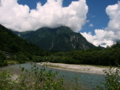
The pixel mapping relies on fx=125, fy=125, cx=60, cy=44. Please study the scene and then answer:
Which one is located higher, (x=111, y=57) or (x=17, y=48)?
(x=17, y=48)

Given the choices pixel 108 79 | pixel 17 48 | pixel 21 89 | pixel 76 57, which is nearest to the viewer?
pixel 21 89

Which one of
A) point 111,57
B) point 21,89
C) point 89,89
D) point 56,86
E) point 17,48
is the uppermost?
point 17,48

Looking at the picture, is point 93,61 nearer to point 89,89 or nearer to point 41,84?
point 89,89

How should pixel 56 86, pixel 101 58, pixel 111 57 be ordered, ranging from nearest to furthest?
pixel 56 86 < pixel 111 57 < pixel 101 58

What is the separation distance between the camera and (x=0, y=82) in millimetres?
6871

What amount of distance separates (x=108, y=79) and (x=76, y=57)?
107129 millimetres

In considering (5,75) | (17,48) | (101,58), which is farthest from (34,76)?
(17,48)

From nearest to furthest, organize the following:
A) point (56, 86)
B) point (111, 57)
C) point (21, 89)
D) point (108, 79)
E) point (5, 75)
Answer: point (56, 86) → point (21, 89) → point (108, 79) → point (5, 75) → point (111, 57)

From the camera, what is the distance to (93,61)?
319 ft

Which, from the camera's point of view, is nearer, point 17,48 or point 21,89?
point 21,89

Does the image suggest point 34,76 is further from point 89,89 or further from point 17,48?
point 17,48

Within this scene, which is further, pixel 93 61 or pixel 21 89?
pixel 93 61

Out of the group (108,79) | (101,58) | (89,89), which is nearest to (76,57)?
(101,58)

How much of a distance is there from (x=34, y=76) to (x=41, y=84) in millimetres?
473
